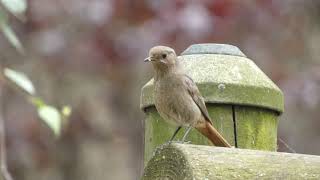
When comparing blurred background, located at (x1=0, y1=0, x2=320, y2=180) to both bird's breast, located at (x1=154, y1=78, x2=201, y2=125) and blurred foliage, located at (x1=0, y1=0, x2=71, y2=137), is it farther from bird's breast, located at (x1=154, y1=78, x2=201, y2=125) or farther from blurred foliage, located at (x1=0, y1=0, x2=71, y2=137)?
blurred foliage, located at (x1=0, y1=0, x2=71, y2=137)

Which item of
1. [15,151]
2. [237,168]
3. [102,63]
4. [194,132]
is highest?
[102,63]

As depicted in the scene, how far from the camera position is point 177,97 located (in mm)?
3930

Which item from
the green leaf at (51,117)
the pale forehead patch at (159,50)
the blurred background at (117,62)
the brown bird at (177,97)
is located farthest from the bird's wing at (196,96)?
the blurred background at (117,62)

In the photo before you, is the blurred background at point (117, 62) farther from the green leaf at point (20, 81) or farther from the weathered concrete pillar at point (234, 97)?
the weathered concrete pillar at point (234, 97)

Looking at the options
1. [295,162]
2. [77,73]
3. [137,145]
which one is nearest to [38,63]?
[77,73]

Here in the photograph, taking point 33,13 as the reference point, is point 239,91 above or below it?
below

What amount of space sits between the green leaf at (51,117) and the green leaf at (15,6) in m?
0.34

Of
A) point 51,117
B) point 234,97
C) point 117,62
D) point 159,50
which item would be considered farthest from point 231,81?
point 117,62

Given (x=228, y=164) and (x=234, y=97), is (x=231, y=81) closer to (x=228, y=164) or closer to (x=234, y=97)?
A: (x=234, y=97)

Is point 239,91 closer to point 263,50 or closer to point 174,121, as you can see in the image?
point 174,121

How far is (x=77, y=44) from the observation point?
355 inches

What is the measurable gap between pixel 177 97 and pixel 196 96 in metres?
0.52

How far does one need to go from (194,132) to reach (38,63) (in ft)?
19.1

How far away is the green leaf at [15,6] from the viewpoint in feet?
11.3
